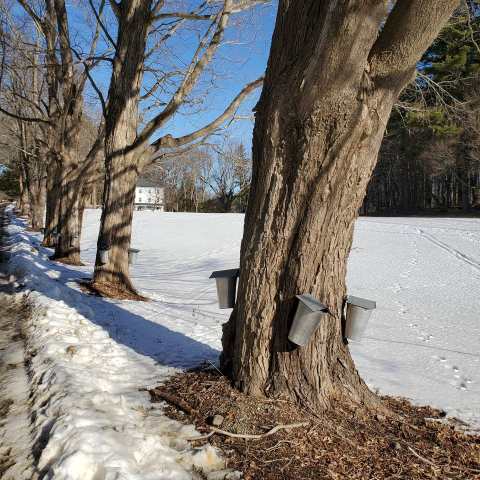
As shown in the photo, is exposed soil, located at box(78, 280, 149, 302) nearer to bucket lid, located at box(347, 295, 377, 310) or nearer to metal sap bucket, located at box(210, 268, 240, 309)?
metal sap bucket, located at box(210, 268, 240, 309)

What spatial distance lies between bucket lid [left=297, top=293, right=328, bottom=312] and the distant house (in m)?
57.6

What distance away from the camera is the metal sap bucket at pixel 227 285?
11.3ft

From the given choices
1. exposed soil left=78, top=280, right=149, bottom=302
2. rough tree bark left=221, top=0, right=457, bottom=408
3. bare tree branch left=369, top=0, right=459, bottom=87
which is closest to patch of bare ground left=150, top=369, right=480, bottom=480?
rough tree bark left=221, top=0, right=457, bottom=408

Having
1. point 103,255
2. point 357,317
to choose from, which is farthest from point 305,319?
point 103,255

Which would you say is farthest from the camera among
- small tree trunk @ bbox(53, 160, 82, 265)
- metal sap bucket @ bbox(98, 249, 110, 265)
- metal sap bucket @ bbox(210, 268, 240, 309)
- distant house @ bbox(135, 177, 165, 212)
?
distant house @ bbox(135, 177, 165, 212)

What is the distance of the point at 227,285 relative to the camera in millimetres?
3479

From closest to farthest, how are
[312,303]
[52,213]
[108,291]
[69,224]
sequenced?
[312,303] → [108,291] → [69,224] → [52,213]

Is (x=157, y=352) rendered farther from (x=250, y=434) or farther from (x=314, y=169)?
(x=314, y=169)

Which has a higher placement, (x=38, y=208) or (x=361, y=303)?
(x=38, y=208)

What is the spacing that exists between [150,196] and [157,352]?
62.7 meters

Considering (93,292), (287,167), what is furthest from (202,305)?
(287,167)

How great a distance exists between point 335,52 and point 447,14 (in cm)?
74

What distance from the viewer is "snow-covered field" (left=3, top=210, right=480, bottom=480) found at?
2473mm

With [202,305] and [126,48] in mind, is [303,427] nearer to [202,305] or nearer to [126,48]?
[202,305]
